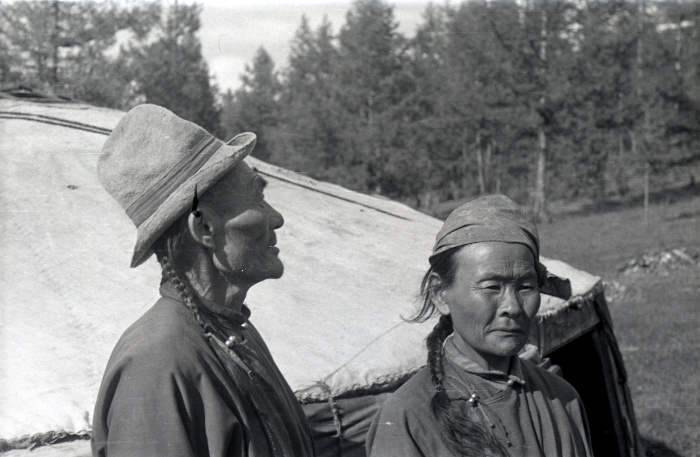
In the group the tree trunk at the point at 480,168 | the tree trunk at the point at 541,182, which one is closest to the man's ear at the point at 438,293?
the tree trunk at the point at 541,182

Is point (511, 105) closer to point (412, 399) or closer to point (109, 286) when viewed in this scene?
point (109, 286)

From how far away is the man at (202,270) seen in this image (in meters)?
1.60

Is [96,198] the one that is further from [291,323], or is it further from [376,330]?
[376,330]

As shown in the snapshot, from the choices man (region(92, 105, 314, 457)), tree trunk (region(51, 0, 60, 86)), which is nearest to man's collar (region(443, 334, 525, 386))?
man (region(92, 105, 314, 457))

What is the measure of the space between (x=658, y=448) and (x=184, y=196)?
555 cm

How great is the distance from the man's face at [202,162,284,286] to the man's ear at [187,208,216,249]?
0.5 inches

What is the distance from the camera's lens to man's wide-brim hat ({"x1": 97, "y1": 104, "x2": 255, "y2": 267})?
1744mm

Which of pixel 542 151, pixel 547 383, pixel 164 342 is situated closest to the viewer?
pixel 164 342

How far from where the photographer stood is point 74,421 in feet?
8.10

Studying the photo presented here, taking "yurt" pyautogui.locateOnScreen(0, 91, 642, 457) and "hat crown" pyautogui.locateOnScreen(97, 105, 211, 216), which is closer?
"hat crown" pyautogui.locateOnScreen(97, 105, 211, 216)

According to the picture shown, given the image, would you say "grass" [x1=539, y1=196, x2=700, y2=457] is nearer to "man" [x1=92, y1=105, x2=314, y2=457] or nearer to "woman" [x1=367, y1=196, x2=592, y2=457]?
"woman" [x1=367, y1=196, x2=592, y2=457]

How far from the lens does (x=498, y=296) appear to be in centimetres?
194

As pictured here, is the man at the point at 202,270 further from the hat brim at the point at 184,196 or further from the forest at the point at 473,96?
the forest at the point at 473,96

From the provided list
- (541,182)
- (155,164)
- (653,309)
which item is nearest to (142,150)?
(155,164)
